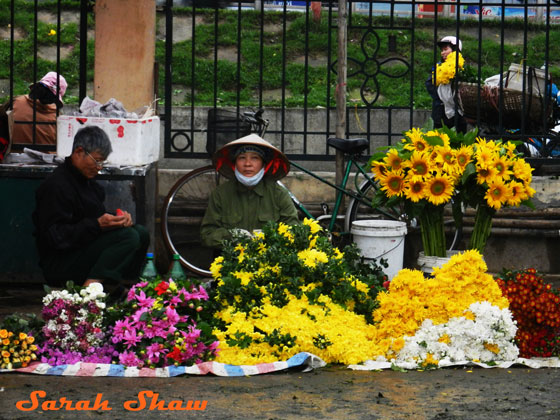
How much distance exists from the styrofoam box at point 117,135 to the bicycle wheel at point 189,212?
2.93 ft

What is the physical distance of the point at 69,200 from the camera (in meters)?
6.71

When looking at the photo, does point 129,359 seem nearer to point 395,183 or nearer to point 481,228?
point 395,183

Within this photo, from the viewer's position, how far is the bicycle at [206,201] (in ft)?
27.0

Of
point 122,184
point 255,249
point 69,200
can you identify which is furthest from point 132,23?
point 255,249

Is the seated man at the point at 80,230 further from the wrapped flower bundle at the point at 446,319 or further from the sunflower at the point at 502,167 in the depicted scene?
the sunflower at the point at 502,167

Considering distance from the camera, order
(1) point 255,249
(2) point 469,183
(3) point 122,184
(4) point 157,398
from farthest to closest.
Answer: (3) point 122,184
(2) point 469,183
(1) point 255,249
(4) point 157,398

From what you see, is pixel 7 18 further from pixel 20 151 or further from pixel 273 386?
pixel 273 386

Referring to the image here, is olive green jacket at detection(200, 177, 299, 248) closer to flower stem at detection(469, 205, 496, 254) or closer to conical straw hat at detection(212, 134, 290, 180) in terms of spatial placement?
conical straw hat at detection(212, 134, 290, 180)

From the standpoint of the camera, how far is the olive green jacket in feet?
24.3

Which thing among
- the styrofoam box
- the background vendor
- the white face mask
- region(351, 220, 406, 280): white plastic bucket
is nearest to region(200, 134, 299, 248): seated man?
the white face mask

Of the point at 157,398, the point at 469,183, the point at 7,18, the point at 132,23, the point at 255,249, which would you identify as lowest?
the point at 157,398

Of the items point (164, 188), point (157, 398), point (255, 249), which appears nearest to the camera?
point (157, 398)

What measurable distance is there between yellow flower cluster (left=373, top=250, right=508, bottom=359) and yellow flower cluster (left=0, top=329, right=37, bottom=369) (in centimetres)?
193

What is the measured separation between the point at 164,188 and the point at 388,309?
3.18 meters
